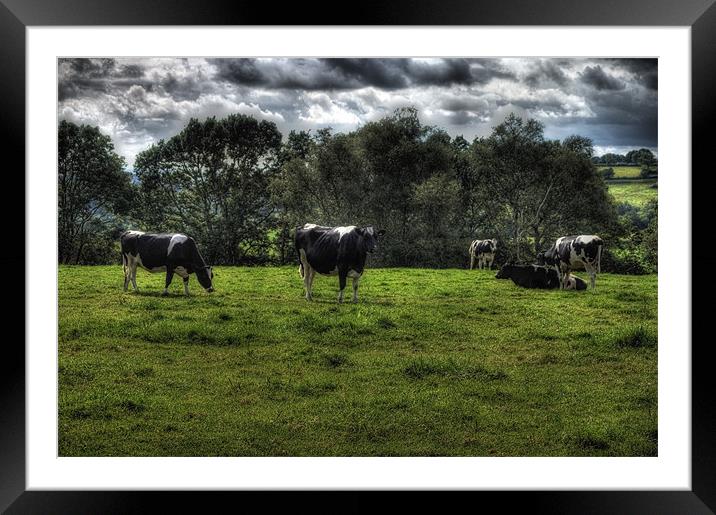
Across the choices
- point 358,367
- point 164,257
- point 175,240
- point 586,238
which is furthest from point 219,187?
point 586,238

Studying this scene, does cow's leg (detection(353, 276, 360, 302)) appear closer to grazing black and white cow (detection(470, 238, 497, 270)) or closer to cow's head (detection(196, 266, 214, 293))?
grazing black and white cow (detection(470, 238, 497, 270))

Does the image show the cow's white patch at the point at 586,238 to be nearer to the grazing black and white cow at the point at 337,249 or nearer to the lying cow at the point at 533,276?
→ the lying cow at the point at 533,276

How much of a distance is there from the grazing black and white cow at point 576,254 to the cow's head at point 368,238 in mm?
2098

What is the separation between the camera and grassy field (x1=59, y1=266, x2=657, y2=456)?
5.92 metres

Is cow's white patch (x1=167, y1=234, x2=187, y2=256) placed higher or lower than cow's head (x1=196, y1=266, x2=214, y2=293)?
higher

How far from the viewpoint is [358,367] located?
6652 mm

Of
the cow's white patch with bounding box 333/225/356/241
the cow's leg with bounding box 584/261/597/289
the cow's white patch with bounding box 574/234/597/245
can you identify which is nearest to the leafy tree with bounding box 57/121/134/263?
the cow's white patch with bounding box 333/225/356/241

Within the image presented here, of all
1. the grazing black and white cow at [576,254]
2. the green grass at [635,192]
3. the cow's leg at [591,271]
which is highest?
the green grass at [635,192]

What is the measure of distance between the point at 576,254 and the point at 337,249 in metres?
2.89

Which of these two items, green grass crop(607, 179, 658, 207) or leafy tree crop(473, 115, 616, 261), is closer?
green grass crop(607, 179, 658, 207)

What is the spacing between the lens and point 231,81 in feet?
22.9
